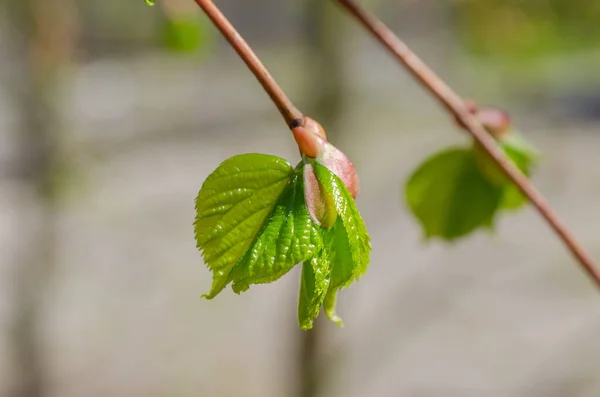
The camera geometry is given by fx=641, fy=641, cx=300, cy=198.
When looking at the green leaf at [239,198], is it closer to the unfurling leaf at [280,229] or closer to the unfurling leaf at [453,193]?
the unfurling leaf at [280,229]

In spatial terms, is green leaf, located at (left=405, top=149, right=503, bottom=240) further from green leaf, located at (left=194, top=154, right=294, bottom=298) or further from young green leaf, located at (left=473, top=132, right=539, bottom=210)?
green leaf, located at (left=194, top=154, right=294, bottom=298)

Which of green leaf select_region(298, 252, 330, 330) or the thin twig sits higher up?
the thin twig

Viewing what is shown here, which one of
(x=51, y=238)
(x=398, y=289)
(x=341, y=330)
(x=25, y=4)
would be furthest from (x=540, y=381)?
(x=25, y=4)

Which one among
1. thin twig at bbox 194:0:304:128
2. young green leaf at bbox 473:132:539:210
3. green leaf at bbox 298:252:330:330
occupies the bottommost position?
green leaf at bbox 298:252:330:330

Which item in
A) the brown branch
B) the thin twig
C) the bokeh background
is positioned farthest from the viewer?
the bokeh background

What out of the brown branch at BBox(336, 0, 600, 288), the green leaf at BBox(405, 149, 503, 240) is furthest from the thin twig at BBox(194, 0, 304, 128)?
the green leaf at BBox(405, 149, 503, 240)

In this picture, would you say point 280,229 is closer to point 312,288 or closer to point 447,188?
point 312,288

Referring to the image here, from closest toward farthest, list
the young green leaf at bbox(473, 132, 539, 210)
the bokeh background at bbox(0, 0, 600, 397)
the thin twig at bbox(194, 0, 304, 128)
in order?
the thin twig at bbox(194, 0, 304, 128)
the young green leaf at bbox(473, 132, 539, 210)
the bokeh background at bbox(0, 0, 600, 397)

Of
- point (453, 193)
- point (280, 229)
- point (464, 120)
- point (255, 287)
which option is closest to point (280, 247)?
point (280, 229)
